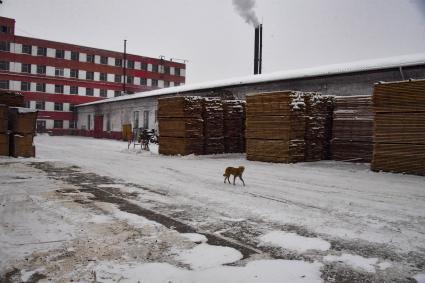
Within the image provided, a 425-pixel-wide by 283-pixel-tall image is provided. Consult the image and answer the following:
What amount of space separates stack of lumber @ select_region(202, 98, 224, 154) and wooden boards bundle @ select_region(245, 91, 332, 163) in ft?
7.48

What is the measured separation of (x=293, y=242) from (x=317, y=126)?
10.2 metres

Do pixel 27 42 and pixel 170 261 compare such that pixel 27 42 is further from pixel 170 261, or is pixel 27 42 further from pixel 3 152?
pixel 170 261

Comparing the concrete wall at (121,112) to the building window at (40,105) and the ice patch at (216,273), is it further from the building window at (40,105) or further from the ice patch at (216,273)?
the ice patch at (216,273)

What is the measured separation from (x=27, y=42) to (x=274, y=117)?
46.3m

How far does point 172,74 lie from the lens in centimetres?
6144

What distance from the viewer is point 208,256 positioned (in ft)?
12.0

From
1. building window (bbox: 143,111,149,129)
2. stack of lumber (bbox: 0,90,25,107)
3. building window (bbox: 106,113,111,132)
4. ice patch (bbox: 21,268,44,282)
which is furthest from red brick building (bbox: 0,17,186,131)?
ice patch (bbox: 21,268,44,282)

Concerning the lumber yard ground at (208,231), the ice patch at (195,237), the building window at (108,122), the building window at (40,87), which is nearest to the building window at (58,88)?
the building window at (40,87)

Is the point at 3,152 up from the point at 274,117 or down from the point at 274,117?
down

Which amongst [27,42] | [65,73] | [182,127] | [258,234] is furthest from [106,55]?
[258,234]

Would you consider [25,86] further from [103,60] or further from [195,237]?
[195,237]

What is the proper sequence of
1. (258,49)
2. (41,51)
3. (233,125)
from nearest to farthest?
1. (233,125)
2. (258,49)
3. (41,51)

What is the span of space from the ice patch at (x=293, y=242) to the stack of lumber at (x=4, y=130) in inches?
482

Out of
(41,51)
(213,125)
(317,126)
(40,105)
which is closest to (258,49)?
(213,125)
